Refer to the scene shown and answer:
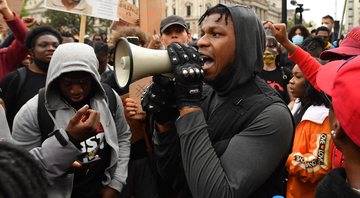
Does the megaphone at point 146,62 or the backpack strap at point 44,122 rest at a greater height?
the megaphone at point 146,62

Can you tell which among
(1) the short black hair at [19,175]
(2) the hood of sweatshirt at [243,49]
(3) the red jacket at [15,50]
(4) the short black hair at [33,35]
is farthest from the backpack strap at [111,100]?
(1) the short black hair at [19,175]

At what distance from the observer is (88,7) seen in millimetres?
5195

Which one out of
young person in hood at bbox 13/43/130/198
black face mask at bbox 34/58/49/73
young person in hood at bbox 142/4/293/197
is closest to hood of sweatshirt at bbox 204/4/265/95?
young person in hood at bbox 142/4/293/197

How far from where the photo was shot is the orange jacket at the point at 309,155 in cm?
283

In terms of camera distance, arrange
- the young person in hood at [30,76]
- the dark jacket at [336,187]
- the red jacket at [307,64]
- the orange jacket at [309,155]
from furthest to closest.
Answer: the young person in hood at [30,76] → the red jacket at [307,64] → the orange jacket at [309,155] → the dark jacket at [336,187]

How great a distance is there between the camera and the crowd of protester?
1468 millimetres

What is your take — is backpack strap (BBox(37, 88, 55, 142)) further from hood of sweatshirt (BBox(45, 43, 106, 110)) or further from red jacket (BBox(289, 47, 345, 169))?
red jacket (BBox(289, 47, 345, 169))

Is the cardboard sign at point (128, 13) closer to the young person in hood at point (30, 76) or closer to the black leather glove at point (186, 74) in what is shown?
the young person in hood at point (30, 76)

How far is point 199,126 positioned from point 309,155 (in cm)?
134

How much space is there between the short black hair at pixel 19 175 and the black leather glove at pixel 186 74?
76cm

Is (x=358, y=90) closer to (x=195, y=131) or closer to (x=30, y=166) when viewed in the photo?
(x=195, y=131)

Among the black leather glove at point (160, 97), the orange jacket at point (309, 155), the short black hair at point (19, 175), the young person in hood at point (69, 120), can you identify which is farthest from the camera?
the orange jacket at point (309, 155)

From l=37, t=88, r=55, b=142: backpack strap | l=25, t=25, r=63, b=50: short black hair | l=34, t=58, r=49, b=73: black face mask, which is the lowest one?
l=37, t=88, r=55, b=142: backpack strap

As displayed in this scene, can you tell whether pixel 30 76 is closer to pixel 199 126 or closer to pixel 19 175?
pixel 199 126
